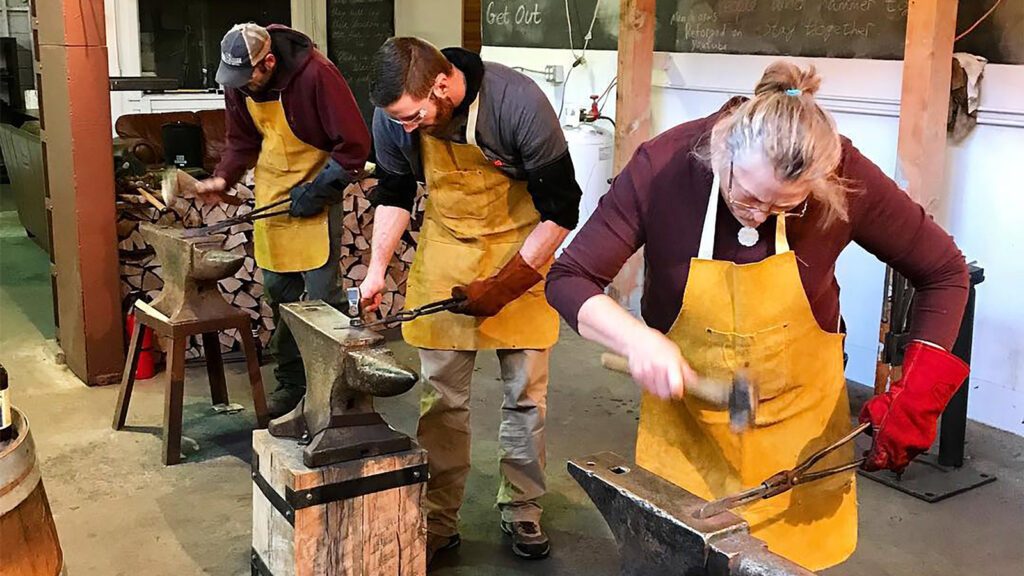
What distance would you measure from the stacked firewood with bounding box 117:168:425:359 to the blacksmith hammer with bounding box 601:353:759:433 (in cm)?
257

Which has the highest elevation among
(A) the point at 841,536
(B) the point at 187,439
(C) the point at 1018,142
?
(C) the point at 1018,142

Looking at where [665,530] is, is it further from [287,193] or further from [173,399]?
[287,193]

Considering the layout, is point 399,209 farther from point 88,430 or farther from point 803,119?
point 88,430

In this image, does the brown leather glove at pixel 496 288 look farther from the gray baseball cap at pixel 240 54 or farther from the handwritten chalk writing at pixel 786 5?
the handwritten chalk writing at pixel 786 5

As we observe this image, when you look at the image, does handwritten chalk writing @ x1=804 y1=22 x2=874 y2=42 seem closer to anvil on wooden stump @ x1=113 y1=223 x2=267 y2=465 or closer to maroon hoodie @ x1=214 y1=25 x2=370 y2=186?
maroon hoodie @ x1=214 y1=25 x2=370 y2=186

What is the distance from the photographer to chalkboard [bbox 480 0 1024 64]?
3.73 metres

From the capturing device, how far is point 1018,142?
146 inches

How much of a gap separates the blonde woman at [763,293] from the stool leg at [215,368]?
7.50 feet

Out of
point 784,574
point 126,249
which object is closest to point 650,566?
point 784,574

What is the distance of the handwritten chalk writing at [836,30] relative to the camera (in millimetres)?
4094

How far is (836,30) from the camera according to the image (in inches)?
165

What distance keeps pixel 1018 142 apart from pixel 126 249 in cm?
353

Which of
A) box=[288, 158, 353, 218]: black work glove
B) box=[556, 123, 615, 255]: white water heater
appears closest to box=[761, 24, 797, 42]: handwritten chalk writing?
box=[556, 123, 615, 255]: white water heater

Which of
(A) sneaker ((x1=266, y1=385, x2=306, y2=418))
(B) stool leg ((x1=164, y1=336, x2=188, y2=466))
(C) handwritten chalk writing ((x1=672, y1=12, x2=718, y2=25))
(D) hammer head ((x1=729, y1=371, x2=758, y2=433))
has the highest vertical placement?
(C) handwritten chalk writing ((x1=672, y1=12, x2=718, y2=25))
